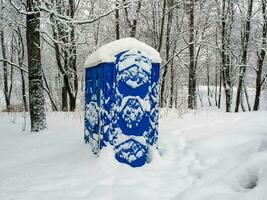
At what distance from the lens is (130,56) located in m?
4.23

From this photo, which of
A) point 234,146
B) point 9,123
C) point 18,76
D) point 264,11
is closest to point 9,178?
point 234,146

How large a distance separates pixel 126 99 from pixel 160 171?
1036 millimetres

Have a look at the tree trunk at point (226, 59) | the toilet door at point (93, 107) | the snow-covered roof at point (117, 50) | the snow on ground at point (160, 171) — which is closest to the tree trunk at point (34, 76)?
the snow on ground at point (160, 171)

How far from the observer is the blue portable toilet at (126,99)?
13.6 ft

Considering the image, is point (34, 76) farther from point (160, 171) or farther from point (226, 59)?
point (226, 59)

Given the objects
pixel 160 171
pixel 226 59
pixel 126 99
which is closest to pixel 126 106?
pixel 126 99

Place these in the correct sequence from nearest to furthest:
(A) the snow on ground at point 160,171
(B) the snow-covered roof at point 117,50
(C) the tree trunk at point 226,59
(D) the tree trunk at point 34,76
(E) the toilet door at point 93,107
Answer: (A) the snow on ground at point 160,171 < (B) the snow-covered roof at point 117,50 < (E) the toilet door at point 93,107 < (D) the tree trunk at point 34,76 < (C) the tree trunk at point 226,59

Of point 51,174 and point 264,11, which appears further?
point 264,11

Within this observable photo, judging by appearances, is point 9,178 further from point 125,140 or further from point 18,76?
point 18,76

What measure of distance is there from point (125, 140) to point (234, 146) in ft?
4.68

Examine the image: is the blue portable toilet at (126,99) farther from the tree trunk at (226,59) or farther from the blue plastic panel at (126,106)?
the tree trunk at (226,59)

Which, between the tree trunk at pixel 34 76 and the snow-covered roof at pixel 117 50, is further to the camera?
the tree trunk at pixel 34 76

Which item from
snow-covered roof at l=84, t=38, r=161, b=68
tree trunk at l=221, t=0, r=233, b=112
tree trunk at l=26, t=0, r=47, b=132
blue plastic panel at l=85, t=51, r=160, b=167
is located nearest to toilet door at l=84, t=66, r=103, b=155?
blue plastic panel at l=85, t=51, r=160, b=167

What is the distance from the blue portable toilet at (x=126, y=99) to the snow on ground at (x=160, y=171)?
188 millimetres
